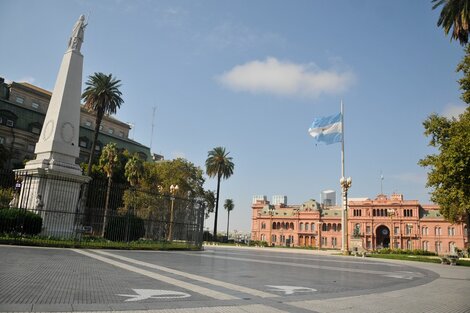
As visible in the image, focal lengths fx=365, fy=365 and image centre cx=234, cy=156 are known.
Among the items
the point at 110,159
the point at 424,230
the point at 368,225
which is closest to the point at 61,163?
the point at 110,159

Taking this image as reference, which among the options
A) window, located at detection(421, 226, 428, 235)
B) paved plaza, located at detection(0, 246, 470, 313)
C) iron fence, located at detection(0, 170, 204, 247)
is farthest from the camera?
window, located at detection(421, 226, 428, 235)

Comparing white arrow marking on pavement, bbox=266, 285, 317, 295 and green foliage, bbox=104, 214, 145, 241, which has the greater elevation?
green foliage, bbox=104, 214, 145, 241

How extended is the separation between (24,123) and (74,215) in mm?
46096

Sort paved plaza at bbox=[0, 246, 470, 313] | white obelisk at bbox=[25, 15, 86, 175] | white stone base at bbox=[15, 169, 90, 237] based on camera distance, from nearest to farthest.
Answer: paved plaza at bbox=[0, 246, 470, 313] < white stone base at bbox=[15, 169, 90, 237] < white obelisk at bbox=[25, 15, 86, 175]

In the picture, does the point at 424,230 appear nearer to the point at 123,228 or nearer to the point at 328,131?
the point at 328,131

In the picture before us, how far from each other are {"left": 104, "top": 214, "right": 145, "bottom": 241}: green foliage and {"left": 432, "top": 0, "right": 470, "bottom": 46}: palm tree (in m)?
24.2

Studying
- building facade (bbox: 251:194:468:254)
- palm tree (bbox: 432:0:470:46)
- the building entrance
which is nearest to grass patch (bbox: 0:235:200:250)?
palm tree (bbox: 432:0:470:46)

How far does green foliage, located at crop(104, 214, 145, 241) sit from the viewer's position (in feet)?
75.8

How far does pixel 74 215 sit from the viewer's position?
74.4 feet

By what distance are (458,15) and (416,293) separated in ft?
69.3

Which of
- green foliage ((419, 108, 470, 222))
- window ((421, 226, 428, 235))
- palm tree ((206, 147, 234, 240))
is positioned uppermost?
palm tree ((206, 147, 234, 240))

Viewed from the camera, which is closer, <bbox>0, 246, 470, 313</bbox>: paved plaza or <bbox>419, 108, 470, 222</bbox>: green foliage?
<bbox>0, 246, 470, 313</bbox>: paved plaza

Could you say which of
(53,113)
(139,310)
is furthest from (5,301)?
(53,113)

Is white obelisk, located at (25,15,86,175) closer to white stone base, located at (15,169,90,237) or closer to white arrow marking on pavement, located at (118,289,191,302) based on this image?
white stone base, located at (15,169,90,237)
